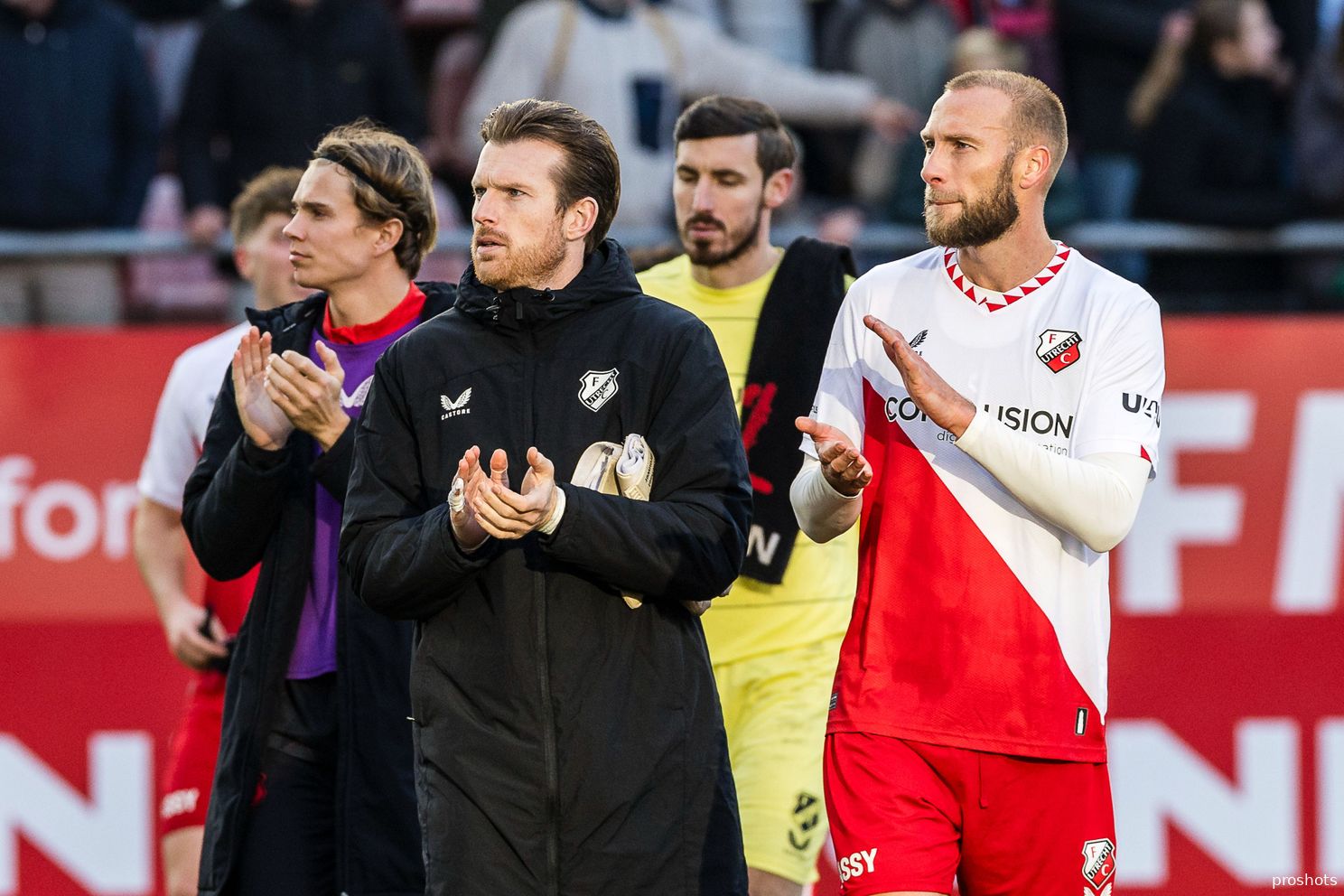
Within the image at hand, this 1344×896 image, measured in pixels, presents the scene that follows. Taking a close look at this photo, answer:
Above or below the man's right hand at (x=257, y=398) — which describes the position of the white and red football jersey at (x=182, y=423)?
below

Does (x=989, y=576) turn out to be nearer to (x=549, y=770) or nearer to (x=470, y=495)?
(x=549, y=770)

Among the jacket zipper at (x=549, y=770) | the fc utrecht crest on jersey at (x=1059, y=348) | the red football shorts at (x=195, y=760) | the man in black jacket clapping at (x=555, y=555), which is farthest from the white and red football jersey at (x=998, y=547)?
the red football shorts at (x=195, y=760)

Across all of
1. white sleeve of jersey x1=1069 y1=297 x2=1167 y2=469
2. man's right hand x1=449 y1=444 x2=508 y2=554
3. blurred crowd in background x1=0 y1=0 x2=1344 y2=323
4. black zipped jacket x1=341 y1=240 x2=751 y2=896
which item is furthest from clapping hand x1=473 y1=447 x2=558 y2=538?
blurred crowd in background x1=0 y1=0 x2=1344 y2=323

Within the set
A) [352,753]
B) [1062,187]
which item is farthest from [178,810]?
[1062,187]

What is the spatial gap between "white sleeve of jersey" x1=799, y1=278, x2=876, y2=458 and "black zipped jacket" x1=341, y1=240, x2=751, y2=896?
0.55 meters

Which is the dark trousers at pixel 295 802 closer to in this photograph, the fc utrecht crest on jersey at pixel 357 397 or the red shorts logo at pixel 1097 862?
the fc utrecht crest on jersey at pixel 357 397

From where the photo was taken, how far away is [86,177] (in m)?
8.53

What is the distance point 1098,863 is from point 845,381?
4.24 feet

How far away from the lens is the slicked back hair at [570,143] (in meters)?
4.33

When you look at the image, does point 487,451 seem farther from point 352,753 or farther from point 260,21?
point 260,21

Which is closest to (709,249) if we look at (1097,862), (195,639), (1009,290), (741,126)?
(741,126)

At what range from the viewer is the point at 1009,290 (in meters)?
4.74

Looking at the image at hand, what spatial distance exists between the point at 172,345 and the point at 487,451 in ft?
13.2

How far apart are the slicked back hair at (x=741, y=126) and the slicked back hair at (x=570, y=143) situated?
191cm
